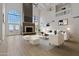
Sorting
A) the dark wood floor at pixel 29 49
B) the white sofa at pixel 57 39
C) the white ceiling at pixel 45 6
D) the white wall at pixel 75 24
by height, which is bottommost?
the dark wood floor at pixel 29 49

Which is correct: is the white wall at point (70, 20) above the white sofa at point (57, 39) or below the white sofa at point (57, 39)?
above

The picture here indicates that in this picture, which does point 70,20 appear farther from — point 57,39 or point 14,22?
point 14,22

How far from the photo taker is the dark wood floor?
101 inches

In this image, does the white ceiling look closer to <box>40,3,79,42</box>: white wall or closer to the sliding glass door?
<box>40,3,79,42</box>: white wall

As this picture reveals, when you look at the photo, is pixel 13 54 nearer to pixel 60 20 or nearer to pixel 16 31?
pixel 16 31

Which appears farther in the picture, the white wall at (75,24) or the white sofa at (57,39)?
the white sofa at (57,39)

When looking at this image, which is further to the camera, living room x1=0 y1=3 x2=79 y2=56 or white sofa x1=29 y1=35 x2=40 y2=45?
white sofa x1=29 y1=35 x2=40 y2=45

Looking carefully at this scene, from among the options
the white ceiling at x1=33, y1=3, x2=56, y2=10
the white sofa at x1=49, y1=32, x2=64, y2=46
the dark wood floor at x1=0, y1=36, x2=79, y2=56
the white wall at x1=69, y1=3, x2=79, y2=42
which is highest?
the white ceiling at x1=33, y1=3, x2=56, y2=10

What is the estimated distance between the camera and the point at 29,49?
2580mm

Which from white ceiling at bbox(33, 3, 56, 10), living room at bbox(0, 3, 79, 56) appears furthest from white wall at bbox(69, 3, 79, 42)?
white ceiling at bbox(33, 3, 56, 10)

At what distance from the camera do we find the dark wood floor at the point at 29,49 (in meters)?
2.56

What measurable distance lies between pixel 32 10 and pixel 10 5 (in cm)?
51

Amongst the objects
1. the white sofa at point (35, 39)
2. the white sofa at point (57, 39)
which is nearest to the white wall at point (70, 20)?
the white sofa at point (57, 39)

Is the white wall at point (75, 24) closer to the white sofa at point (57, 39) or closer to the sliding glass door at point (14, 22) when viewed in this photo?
the white sofa at point (57, 39)
